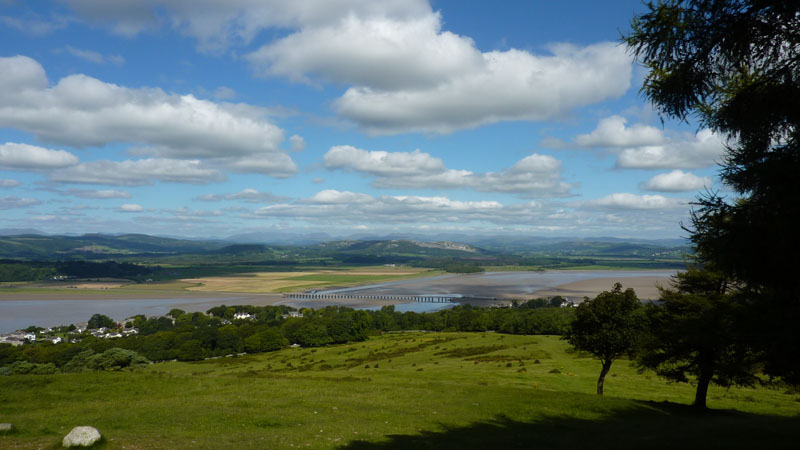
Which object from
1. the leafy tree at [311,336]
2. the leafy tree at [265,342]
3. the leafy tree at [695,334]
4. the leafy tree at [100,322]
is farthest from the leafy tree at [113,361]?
the leafy tree at [100,322]

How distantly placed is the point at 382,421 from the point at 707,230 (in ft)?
54.6

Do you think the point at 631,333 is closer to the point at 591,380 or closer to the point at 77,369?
the point at 591,380

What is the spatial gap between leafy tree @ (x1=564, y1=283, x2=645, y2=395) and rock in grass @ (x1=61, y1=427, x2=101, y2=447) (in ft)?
105

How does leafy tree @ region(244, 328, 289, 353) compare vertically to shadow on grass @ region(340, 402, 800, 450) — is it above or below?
below

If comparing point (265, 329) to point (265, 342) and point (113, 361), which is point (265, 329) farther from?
point (113, 361)

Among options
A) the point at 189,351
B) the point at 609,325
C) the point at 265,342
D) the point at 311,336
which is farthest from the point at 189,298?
the point at 609,325

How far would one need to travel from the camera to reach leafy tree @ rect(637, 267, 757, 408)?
2534 cm

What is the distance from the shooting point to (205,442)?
1636 centimetres

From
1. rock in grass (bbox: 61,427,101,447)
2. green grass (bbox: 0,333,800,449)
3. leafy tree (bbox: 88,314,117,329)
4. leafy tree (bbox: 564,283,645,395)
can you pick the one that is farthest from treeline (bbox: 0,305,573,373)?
rock in grass (bbox: 61,427,101,447)

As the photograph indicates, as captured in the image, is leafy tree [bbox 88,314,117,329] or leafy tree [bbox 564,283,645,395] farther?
leafy tree [bbox 88,314,117,329]

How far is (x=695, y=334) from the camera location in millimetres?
23281

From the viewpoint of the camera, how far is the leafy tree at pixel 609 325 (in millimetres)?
34188

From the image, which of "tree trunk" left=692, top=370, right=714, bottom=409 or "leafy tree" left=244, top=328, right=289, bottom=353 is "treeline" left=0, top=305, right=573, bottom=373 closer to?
"leafy tree" left=244, top=328, right=289, bottom=353

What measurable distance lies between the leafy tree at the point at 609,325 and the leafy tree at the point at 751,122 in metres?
22.1
